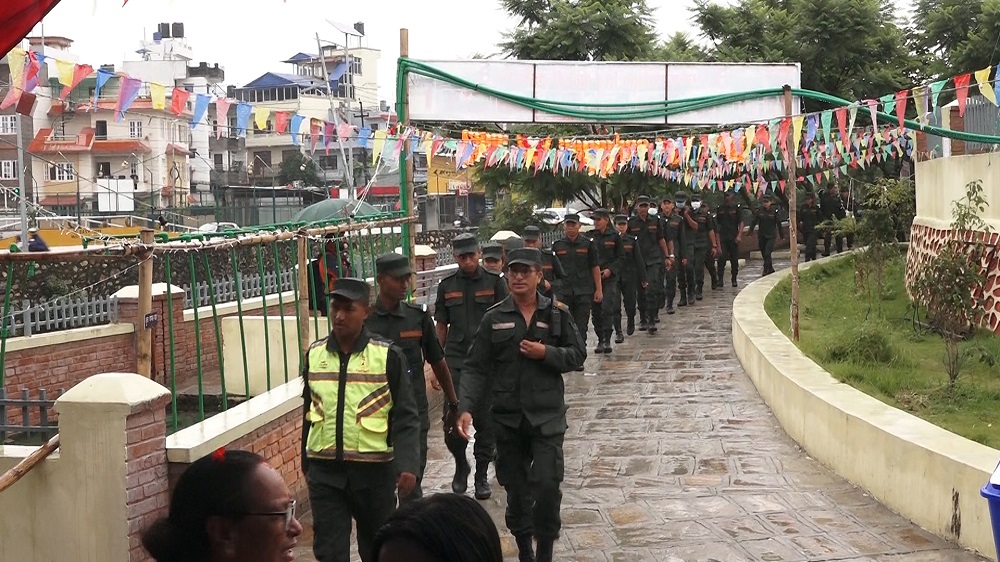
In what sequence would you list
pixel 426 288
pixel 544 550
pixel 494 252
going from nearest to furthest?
pixel 544 550
pixel 494 252
pixel 426 288

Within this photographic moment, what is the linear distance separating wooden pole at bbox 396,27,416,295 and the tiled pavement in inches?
83.4

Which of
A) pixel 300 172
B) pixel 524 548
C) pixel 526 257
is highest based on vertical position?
pixel 300 172

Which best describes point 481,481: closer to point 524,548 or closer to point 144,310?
point 524,548

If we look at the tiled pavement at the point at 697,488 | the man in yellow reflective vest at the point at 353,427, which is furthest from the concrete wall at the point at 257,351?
the man in yellow reflective vest at the point at 353,427

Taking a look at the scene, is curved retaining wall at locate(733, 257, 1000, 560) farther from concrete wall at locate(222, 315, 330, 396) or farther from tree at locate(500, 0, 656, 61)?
tree at locate(500, 0, 656, 61)

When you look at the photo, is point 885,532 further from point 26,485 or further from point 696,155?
point 696,155

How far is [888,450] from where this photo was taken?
23.1 ft

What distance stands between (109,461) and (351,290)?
1.69 m

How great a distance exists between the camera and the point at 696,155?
19234mm

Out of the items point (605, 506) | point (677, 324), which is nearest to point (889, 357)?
Result: point (605, 506)

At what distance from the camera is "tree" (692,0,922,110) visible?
25766 millimetres

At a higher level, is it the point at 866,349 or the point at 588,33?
Answer: the point at 588,33

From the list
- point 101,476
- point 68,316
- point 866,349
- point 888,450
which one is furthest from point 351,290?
point 68,316

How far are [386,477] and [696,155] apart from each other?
1462cm
